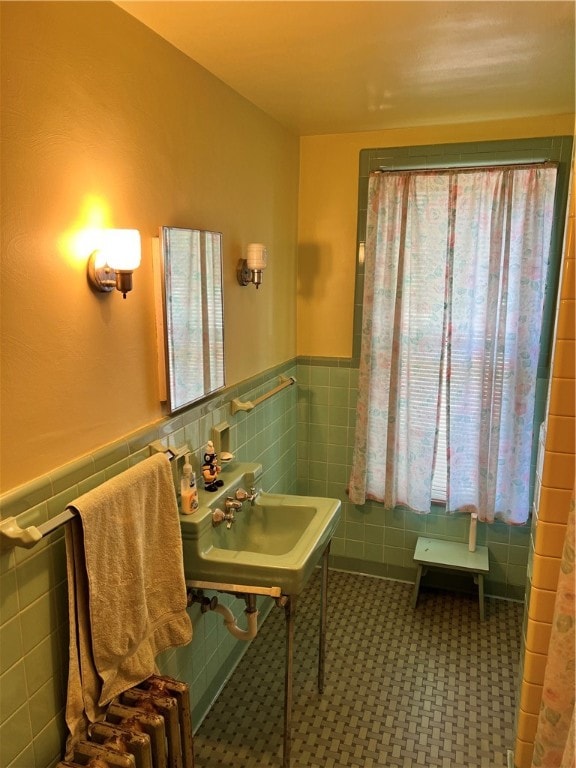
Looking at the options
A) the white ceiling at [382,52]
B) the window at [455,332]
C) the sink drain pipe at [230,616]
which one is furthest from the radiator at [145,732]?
the white ceiling at [382,52]

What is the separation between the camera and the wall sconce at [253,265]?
2.37 m

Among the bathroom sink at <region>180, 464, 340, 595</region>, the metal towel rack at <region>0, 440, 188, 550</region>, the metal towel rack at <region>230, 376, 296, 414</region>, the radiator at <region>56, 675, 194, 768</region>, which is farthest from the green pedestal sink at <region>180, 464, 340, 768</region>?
the metal towel rack at <region>0, 440, 188, 550</region>

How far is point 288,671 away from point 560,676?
3.07 ft

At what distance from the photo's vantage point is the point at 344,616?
2.96m

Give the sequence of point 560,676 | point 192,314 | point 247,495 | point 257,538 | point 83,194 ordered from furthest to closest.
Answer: point 257,538
point 247,495
point 192,314
point 83,194
point 560,676

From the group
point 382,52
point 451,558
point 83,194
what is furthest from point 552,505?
point 451,558

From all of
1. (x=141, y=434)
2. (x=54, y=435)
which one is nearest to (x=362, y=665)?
(x=141, y=434)

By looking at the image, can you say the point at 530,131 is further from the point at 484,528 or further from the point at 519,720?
the point at 519,720

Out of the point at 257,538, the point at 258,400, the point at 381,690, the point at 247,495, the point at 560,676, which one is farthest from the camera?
the point at 258,400

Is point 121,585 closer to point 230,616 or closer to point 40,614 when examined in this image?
point 40,614

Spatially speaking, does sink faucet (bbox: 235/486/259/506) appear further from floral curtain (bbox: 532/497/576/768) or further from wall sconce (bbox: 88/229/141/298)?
floral curtain (bbox: 532/497/576/768)

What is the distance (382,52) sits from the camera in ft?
6.17

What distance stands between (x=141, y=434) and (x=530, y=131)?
2.31 metres

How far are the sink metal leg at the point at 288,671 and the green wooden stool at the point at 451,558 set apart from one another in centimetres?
122
